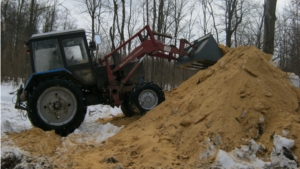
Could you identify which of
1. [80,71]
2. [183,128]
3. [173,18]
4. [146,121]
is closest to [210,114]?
[183,128]

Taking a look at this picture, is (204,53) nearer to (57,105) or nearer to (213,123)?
(213,123)

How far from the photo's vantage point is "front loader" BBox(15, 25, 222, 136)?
20.1 feet

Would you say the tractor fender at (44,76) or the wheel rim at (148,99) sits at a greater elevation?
the tractor fender at (44,76)

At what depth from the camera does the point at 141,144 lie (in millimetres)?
4664

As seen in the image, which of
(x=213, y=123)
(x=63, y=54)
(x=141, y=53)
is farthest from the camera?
(x=141, y=53)

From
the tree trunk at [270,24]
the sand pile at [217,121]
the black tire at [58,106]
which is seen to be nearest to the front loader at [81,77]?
the black tire at [58,106]

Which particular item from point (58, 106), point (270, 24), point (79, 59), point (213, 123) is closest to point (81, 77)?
point (79, 59)

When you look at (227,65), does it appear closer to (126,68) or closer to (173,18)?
(126,68)

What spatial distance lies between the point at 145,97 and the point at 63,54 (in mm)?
2167

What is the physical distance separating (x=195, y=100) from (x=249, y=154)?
5.87 ft

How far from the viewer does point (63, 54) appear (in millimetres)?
6555

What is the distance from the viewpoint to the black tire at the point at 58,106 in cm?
603

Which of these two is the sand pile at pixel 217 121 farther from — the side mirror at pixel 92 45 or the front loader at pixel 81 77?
the side mirror at pixel 92 45

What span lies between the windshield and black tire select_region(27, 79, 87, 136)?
56 cm
